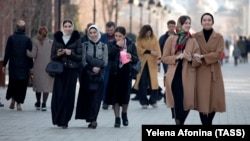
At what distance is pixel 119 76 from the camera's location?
18391mm

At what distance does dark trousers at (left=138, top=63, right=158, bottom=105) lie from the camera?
926 inches

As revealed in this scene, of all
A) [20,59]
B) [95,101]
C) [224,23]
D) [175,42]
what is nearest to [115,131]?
[95,101]

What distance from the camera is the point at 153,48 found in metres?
23.6

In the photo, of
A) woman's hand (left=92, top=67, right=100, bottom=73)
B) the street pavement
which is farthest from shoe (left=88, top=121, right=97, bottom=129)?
woman's hand (left=92, top=67, right=100, bottom=73)

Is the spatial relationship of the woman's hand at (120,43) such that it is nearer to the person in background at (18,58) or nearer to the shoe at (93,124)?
the shoe at (93,124)

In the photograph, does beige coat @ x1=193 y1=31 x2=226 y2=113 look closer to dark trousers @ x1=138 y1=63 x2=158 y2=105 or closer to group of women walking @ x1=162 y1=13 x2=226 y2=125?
group of women walking @ x1=162 y1=13 x2=226 y2=125

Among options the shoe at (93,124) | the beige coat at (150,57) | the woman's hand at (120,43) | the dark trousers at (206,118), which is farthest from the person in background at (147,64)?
the dark trousers at (206,118)

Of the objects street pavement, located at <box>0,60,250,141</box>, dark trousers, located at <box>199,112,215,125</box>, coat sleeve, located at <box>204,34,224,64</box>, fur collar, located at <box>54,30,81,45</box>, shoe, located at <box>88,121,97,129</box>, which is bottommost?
street pavement, located at <box>0,60,250,141</box>

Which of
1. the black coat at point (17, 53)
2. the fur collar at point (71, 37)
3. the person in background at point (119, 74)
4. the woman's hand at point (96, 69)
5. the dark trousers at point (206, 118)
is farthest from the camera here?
the black coat at point (17, 53)

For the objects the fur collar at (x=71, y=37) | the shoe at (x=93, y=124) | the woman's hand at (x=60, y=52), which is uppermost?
the fur collar at (x=71, y=37)

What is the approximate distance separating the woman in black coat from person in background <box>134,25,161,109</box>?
4857 mm

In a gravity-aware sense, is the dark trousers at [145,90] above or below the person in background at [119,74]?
below

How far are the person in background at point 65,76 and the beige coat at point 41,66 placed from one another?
4180mm

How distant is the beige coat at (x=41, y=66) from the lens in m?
22.4
